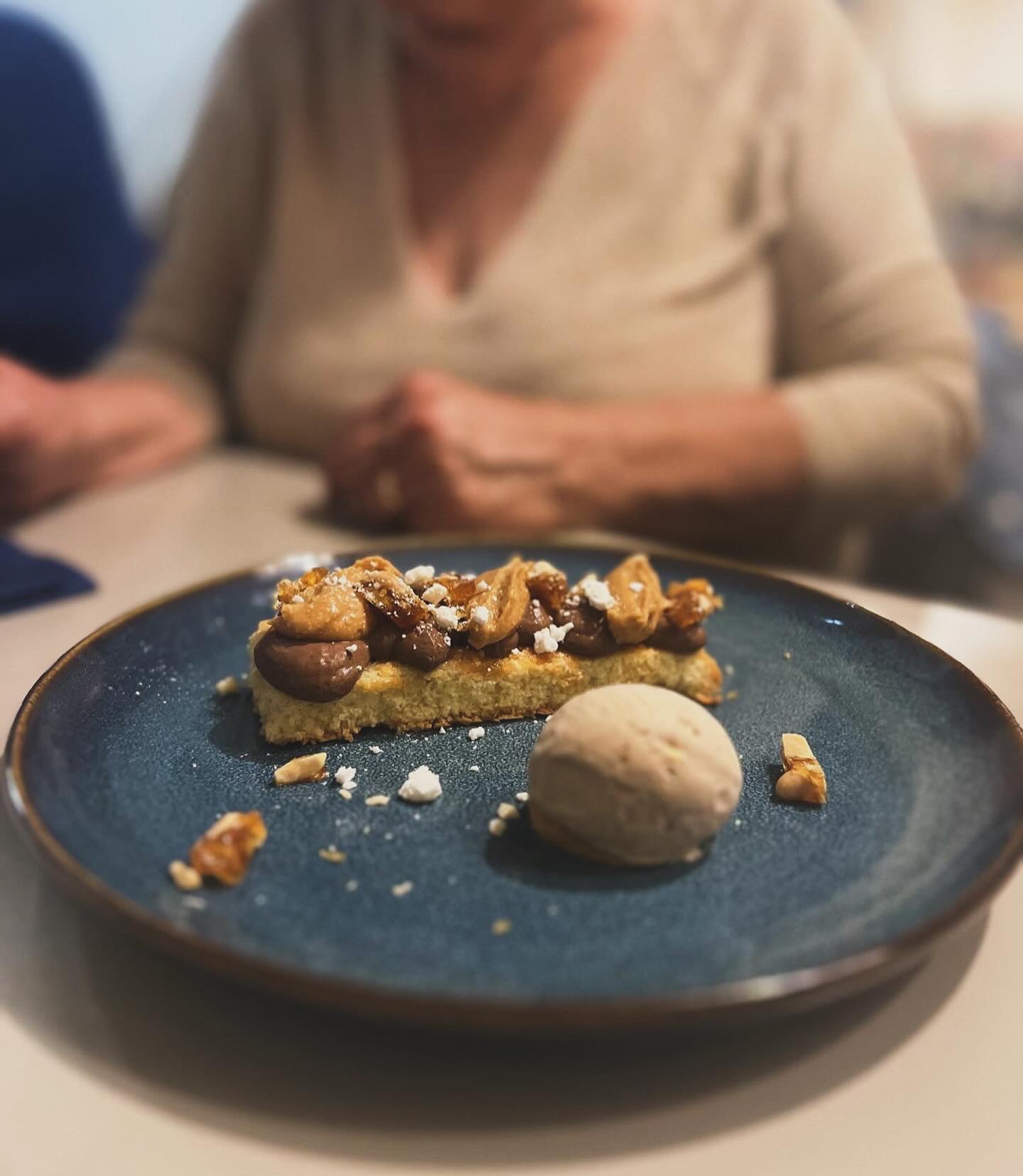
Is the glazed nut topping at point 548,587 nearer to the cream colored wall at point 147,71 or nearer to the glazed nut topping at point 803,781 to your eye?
the glazed nut topping at point 803,781

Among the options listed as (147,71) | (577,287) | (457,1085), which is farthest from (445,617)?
(147,71)

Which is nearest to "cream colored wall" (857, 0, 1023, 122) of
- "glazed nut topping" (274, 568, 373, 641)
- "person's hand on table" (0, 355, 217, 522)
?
"person's hand on table" (0, 355, 217, 522)

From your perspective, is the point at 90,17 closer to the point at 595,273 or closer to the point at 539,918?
the point at 595,273

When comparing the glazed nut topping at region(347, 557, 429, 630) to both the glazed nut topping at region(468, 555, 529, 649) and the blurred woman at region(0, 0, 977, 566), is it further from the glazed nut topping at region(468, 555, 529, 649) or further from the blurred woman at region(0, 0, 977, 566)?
the blurred woman at region(0, 0, 977, 566)

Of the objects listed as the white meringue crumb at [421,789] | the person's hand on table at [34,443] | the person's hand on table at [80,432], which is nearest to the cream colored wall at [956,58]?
the person's hand on table at [80,432]

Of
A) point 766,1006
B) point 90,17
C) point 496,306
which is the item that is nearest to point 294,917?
point 766,1006

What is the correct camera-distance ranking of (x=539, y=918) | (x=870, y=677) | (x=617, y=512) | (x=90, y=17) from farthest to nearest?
(x=90, y=17)
(x=617, y=512)
(x=870, y=677)
(x=539, y=918)
